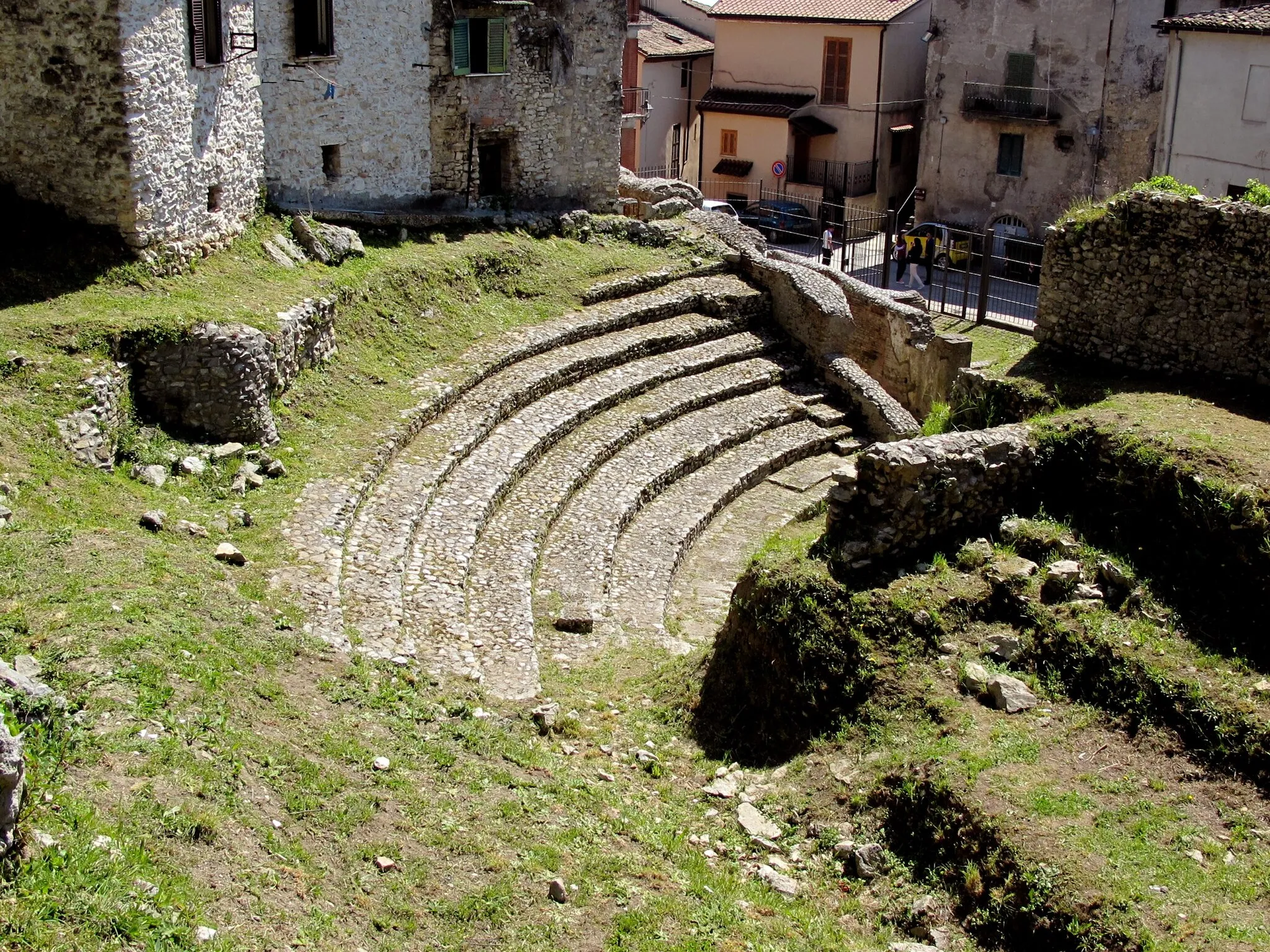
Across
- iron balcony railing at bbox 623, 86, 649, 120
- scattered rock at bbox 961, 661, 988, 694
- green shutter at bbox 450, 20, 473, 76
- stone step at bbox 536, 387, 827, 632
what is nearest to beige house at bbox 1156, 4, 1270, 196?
stone step at bbox 536, 387, 827, 632

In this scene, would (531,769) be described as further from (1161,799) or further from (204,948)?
(1161,799)

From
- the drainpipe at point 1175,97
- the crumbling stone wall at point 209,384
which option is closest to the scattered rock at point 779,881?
the crumbling stone wall at point 209,384

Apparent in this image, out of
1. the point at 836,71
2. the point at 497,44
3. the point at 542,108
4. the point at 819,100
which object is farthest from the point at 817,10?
the point at 497,44

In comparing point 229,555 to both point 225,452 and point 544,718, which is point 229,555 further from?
point 544,718

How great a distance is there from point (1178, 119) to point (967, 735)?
22.2 meters

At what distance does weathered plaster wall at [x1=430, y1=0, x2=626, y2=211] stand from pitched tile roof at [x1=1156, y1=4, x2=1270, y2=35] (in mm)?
A: 11991

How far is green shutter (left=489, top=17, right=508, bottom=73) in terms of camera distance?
2353 centimetres

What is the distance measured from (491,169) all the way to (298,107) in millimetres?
5044

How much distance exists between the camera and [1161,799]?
9.12m

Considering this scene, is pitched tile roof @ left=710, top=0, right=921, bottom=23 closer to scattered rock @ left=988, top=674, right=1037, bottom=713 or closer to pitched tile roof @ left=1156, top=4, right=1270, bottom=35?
pitched tile roof @ left=1156, top=4, right=1270, bottom=35

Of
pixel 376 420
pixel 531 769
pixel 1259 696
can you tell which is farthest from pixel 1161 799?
pixel 376 420

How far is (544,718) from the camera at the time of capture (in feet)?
36.6

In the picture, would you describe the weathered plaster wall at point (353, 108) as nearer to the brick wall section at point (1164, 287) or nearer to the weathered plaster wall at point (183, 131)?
the weathered plaster wall at point (183, 131)

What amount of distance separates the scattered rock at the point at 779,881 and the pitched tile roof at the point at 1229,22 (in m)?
23.0
